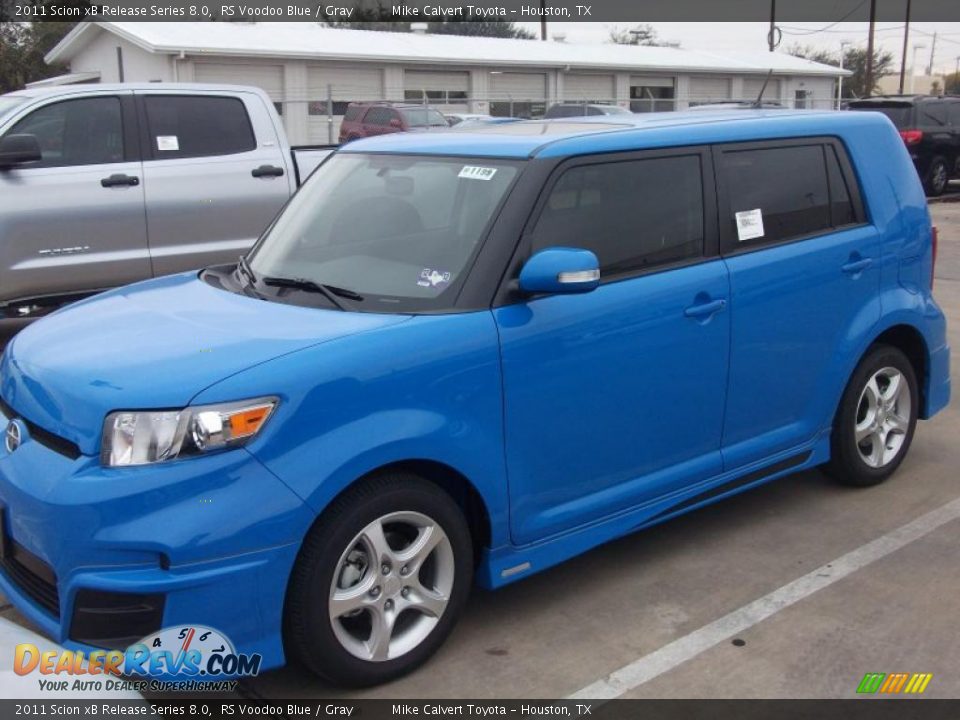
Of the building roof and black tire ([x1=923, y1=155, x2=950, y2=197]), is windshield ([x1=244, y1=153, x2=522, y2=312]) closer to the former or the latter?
black tire ([x1=923, y1=155, x2=950, y2=197])

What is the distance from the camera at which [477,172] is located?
13.3 ft

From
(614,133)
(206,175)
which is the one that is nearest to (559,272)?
(614,133)

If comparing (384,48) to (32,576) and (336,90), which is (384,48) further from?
(32,576)

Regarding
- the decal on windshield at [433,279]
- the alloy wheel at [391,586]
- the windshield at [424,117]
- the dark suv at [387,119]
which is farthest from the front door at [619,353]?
the windshield at [424,117]

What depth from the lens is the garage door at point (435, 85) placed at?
3484 cm

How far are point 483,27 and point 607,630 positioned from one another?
71784mm

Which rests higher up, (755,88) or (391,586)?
(755,88)

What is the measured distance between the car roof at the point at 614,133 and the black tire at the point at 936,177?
17676 mm

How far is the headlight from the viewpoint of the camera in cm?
306

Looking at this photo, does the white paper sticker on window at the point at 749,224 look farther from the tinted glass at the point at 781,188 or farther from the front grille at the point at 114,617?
the front grille at the point at 114,617

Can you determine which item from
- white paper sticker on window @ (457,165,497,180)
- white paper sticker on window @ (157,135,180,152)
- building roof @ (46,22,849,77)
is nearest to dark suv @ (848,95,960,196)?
building roof @ (46,22,849,77)

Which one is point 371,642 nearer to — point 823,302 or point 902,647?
point 902,647

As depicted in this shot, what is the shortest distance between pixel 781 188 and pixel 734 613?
6.29 feet

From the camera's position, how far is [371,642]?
342 centimetres
